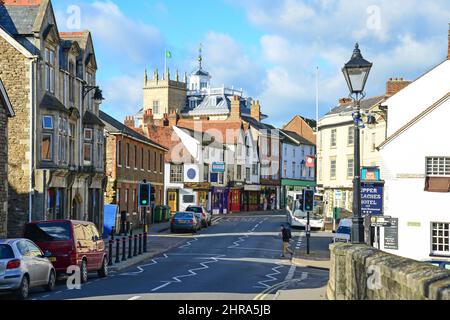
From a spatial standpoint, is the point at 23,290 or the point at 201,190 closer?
the point at 23,290

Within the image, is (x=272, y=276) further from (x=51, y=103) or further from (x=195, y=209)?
(x=195, y=209)

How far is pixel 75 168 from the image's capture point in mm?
38750

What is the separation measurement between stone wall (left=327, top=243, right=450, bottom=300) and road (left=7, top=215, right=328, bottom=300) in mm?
4405

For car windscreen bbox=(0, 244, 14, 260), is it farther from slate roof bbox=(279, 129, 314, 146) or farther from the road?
slate roof bbox=(279, 129, 314, 146)

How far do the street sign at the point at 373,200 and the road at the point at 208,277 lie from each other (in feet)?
9.81

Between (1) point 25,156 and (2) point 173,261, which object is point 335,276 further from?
(1) point 25,156

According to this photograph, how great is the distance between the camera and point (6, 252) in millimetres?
18484

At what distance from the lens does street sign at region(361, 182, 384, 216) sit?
23720 millimetres

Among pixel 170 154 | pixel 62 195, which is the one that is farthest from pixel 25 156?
pixel 170 154

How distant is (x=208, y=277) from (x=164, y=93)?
10483 centimetres

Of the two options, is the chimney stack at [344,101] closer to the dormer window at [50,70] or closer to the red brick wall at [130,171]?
the red brick wall at [130,171]

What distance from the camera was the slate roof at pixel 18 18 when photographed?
34.2 metres

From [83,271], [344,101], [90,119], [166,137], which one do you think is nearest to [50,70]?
[90,119]

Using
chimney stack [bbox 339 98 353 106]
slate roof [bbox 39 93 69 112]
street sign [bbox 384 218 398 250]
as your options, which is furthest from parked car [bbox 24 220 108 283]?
chimney stack [bbox 339 98 353 106]
